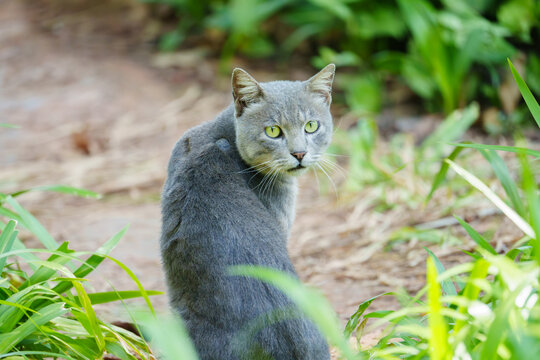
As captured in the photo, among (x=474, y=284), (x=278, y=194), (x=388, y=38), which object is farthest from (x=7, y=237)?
(x=388, y=38)

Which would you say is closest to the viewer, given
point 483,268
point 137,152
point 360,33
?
point 483,268

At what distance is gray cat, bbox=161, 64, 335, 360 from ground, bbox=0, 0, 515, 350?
0.75 m

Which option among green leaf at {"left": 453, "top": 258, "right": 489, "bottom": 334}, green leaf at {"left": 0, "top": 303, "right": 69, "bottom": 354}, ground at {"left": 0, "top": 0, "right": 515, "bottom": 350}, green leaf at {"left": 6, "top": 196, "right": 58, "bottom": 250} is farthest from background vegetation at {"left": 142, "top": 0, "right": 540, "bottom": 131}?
green leaf at {"left": 0, "top": 303, "right": 69, "bottom": 354}

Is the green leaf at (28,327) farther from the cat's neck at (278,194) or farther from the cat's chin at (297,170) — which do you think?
the cat's chin at (297,170)

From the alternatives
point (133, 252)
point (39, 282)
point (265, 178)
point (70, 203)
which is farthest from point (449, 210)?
point (70, 203)

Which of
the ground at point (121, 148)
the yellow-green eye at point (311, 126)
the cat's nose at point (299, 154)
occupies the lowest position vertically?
the ground at point (121, 148)

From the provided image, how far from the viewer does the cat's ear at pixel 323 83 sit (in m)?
3.02

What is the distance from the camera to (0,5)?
895 cm

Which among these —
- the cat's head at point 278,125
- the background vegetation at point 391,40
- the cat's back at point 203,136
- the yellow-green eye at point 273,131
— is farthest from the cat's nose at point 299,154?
the background vegetation at point 391,40

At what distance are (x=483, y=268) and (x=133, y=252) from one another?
255 centimetres

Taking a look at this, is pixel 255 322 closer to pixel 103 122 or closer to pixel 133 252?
pixel 133 252

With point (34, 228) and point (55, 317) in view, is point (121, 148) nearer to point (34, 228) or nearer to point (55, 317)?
point (34, 228)

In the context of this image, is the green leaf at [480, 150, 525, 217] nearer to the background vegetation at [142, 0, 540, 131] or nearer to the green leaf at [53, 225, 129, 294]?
the green leaf at [53, 225, 129, 294]

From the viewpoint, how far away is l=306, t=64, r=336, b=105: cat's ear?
3.02m
